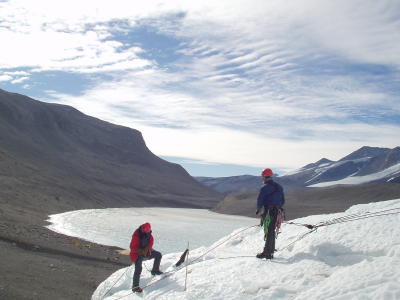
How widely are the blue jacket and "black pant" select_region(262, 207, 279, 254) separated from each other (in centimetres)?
17

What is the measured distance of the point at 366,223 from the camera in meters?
10.0

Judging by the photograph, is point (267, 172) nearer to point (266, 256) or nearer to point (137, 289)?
point (266, 256)

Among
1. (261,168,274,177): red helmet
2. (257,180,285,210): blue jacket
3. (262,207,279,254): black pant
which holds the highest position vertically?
(261,168,274,177): red helmet

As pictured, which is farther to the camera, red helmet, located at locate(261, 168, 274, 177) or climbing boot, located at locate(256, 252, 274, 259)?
red helmet, located at locate(261, 168, 274, 177)

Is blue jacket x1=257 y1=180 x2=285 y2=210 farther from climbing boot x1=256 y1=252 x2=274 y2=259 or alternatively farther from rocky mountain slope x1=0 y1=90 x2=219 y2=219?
rocky mountain slope x1=0 y1=90 x2=219 y2=219

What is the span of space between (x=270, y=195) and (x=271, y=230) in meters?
0.85

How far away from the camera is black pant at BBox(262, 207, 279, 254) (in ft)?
32.2

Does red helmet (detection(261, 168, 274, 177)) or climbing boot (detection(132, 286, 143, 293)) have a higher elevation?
red helmet (detection(261, 168, 274, 177))

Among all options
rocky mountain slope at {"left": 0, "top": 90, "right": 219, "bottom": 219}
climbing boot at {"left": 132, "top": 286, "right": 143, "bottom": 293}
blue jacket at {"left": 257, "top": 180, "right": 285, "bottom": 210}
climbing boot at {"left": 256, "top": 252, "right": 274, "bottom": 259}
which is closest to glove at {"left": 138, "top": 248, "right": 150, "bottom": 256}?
climbing boot at {"left": 132, "top": 286, "right": 143, "bottom": 293}

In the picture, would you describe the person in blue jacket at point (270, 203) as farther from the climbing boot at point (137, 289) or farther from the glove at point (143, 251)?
the climbing boot at point (137, 289)

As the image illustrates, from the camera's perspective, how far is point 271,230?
10008mm

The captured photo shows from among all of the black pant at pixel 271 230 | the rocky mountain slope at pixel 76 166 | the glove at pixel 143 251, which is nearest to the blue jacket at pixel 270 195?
the black pant at pixel 271 230

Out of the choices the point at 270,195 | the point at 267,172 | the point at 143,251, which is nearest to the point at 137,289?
the point at 143,251

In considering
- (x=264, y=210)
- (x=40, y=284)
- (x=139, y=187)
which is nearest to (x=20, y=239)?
(x=40, y=284)
